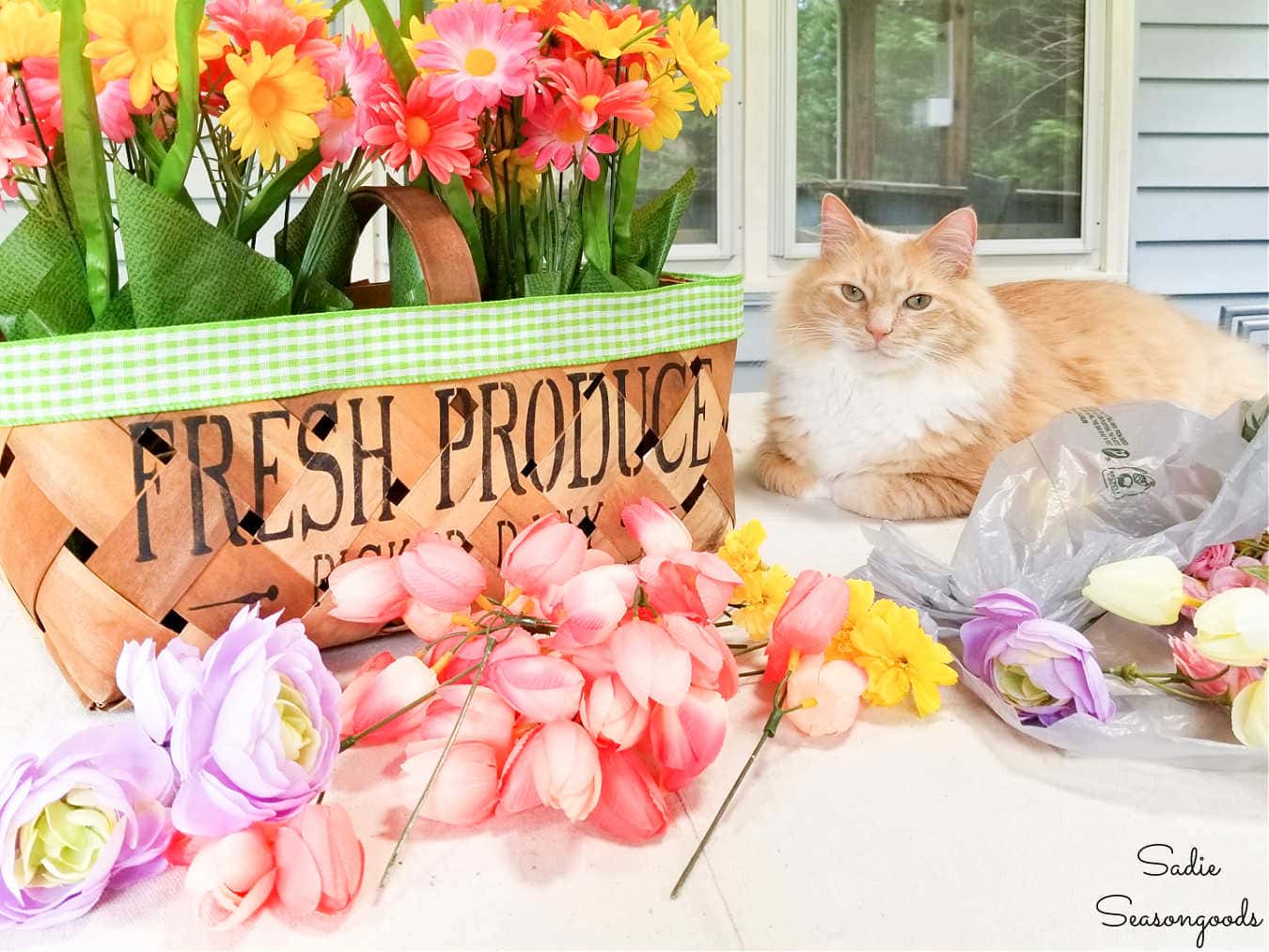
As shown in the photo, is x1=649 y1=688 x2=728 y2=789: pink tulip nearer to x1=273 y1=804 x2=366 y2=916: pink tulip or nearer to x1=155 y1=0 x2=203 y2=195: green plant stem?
x1=273 y1=804 x2=366 y2=916: pink tulip

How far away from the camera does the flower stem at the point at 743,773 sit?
0.45 meters

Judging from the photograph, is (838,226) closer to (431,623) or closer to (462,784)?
(431,623)

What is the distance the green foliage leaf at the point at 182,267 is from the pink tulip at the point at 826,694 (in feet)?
1.32

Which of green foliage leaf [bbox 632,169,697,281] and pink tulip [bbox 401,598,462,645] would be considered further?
green foliage leaf [bbox 632,169,697,281]

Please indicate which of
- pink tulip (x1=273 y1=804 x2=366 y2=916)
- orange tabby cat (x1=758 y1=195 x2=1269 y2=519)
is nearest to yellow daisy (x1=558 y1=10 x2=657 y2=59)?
pink tulip (x1=273 y1=804 x2=366 y2=916)

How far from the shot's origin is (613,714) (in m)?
0.47

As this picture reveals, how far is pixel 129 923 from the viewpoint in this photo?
1.40 feet

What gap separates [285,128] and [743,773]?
434 mm

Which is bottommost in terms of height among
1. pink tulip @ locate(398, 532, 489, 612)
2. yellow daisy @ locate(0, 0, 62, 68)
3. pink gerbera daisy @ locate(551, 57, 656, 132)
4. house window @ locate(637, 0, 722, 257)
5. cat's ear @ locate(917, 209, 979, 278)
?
pink tulip @ locate(398, 532, 489, 612)

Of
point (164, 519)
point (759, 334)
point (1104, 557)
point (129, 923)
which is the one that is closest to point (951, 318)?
point (1104, 557)

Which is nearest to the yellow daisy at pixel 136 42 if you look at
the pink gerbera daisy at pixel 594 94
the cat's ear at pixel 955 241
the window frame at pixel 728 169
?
the pink gerbera daisy at pixel 594 94

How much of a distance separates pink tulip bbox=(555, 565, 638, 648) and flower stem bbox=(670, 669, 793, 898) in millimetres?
102

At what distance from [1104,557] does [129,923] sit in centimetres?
62

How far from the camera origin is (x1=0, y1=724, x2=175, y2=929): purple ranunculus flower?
0.41 metres
